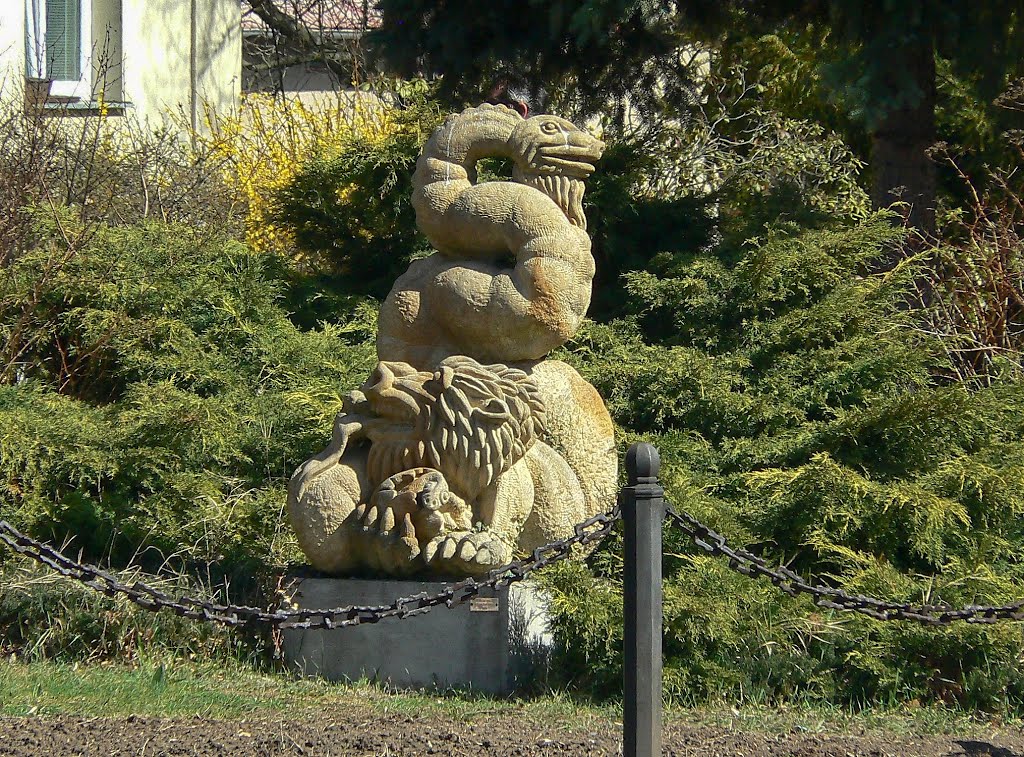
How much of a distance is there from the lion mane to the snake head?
0.92m

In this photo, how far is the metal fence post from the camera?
3.53 metres

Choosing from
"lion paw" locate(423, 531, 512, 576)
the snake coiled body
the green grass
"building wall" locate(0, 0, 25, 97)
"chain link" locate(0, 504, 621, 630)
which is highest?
"building wall" locate(0, 0, 25, 97)

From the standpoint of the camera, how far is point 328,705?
179 inches

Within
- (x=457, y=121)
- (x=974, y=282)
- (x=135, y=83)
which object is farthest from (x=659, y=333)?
(x=135, y=83)

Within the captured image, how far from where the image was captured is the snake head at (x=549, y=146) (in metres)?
5.30

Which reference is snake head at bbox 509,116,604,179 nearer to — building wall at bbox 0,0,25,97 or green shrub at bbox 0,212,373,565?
green shrub at bbox 0,212,373,565

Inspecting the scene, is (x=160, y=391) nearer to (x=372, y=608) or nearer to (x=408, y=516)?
(x=408, y=516)

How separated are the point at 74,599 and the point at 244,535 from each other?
84 cm

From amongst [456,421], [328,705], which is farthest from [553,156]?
[328,705]

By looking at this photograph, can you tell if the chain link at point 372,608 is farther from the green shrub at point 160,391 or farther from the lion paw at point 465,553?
the green shrub at point 160,391

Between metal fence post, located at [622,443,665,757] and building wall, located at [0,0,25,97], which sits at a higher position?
building wall, located at [0,0,25,97]

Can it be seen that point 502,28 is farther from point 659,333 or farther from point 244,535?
point 244,535

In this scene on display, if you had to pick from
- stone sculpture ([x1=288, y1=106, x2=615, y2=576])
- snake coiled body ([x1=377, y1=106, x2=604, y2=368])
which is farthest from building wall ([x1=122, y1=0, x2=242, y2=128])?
stone sculpture ([x1=288, y1=106, x2=615, y2=576])

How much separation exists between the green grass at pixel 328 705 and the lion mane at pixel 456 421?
81 centimetres
